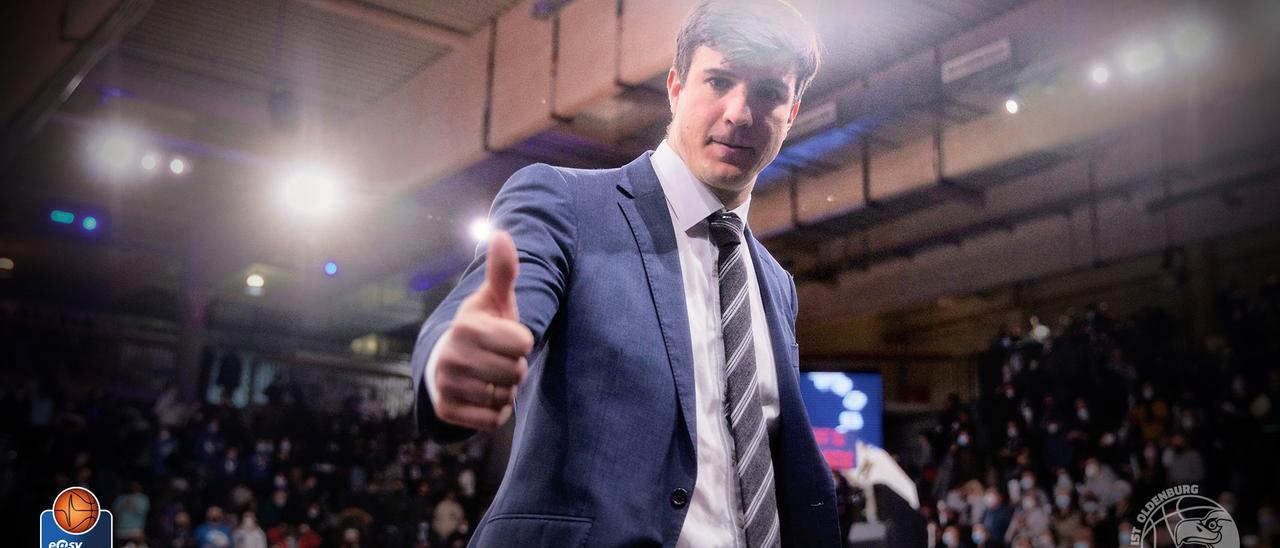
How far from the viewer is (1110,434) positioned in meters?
8.94

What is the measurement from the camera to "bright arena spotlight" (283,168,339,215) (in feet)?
25.7

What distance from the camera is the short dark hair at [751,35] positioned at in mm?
1094

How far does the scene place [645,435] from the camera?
913 mm

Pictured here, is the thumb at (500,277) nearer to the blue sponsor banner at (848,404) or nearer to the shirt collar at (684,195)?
the shirt collar at (684,195)

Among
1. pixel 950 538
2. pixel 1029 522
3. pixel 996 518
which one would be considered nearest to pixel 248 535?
pixel 950 538

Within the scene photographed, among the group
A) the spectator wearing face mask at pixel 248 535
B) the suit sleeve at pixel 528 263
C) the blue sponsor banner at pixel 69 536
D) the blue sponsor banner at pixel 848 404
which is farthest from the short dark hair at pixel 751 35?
the spectator wearing face mask at pixel 248 535

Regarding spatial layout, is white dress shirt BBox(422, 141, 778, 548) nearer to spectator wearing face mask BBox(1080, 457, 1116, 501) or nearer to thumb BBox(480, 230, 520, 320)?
thumb BBox(480, 230, 520, 320)

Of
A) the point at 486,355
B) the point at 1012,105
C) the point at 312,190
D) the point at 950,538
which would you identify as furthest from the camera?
the point at 950,538

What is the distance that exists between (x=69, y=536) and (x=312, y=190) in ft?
20.4

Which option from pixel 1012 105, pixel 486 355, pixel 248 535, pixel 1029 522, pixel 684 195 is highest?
pixel 1012 105

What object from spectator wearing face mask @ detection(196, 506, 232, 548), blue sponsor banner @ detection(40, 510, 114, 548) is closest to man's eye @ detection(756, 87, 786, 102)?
blue sponsor banner @ detection(40, 510, 114, 548)

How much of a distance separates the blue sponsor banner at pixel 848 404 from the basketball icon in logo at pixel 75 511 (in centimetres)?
462

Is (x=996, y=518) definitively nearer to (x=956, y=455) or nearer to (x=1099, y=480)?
(x=1099, y=480)

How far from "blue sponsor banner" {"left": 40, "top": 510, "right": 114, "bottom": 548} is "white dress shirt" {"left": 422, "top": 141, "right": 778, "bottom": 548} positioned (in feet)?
5.29
